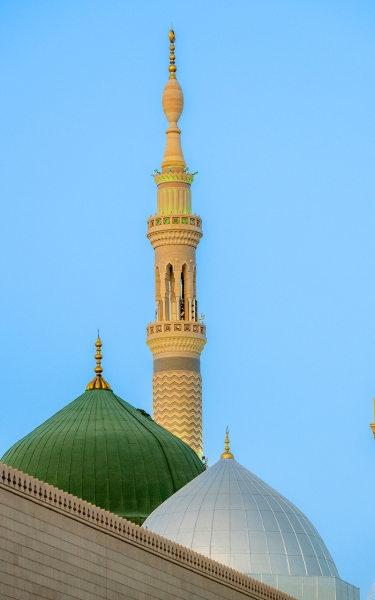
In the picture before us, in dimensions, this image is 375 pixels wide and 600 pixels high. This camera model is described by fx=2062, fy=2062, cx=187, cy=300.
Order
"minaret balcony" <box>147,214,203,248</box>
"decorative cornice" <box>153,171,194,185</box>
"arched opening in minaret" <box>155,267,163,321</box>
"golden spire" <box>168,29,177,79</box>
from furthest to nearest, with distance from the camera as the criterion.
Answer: "golden spire" <box>168,29,177,79</box>
"decorative cornice" <box>153,171,194,185</box>
"arched opening in minaret" <box>155,267,163,321</box>
"minaret balcony" <box>147,214,203,248</box>

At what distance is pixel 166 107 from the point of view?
78.1 metres

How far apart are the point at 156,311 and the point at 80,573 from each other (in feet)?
121

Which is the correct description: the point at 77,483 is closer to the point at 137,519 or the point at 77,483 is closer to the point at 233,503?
the point at 137,519

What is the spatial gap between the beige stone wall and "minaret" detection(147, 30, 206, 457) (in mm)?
26361

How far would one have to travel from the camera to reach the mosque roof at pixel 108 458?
58.9 m

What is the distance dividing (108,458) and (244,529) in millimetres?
9320

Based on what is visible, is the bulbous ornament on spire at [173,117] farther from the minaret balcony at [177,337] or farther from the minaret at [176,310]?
the minaret balcony at [177,337]

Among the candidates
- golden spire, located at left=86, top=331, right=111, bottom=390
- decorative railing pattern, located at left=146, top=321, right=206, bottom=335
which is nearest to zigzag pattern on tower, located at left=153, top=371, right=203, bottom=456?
decorative railing pattern, located at left=146, top=321, right=206, bottom=335

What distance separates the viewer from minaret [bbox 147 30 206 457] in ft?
236

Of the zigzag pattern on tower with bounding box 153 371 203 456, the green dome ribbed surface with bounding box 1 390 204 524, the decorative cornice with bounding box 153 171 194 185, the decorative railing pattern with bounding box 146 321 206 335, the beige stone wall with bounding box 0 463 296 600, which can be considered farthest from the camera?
the decorative cornice with bounding box 153 171 194 185

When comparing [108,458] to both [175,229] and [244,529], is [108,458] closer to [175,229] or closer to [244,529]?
[244,529]

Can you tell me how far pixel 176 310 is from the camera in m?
74.2

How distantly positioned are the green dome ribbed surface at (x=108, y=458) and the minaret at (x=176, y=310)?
29.6 ft

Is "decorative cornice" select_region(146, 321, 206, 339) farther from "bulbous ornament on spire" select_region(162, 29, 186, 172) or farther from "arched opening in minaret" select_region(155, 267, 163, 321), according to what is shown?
"bulbous ornament on spire" select_region(162, 29, 186, 172)
